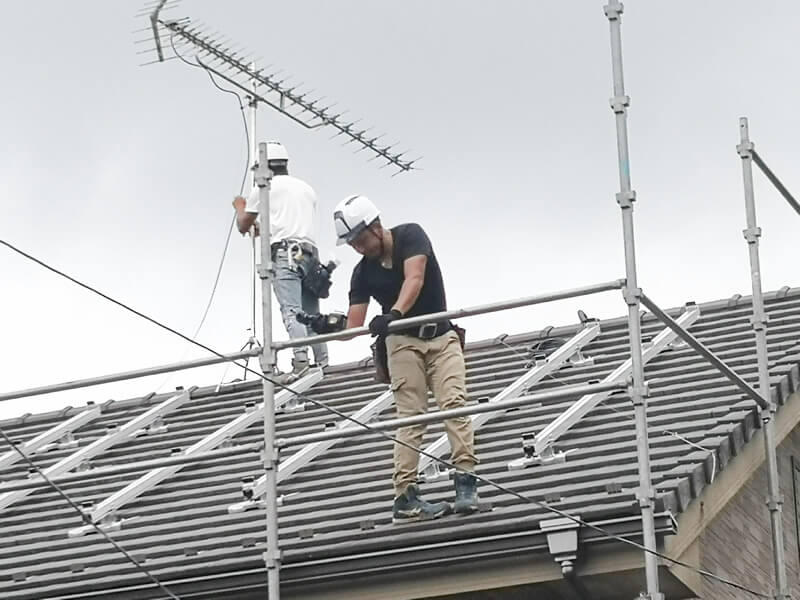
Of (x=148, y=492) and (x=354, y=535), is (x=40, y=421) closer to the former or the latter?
(x=148, y=492)

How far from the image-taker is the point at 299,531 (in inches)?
438

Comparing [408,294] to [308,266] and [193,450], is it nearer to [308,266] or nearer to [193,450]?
[193,450]

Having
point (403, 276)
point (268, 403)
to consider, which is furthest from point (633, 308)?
point (268, 403)

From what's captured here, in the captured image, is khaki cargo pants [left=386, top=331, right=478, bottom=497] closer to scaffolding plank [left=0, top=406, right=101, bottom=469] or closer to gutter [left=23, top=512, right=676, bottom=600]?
gutter [left=23, top=512, right=676, bottom=600]

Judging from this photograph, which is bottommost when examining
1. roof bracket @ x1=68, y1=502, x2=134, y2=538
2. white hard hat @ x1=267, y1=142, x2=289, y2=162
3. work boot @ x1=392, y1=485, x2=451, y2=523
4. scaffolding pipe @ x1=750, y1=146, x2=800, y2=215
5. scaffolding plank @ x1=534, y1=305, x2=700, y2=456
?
work boot @ x1=392, y1=485, x2=451, y2=523

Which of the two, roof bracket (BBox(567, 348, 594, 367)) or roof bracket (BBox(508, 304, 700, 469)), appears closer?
roof bracket (BBox(508, 304, 700, 469))

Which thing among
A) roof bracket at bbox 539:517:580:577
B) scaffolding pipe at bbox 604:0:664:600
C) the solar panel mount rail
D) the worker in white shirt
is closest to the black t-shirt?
the solar panel mount rail

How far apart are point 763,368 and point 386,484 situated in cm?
229

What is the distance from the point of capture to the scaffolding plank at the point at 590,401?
11.5 metres

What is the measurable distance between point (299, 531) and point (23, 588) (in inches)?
65.7

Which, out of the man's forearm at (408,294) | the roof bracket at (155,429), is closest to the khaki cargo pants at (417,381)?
the man's forearm at (408,294)

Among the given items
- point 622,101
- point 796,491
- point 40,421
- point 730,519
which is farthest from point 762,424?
point 40,421

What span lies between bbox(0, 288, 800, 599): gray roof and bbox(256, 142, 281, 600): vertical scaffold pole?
213 millimetres

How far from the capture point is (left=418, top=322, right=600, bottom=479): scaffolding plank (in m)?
12.0
